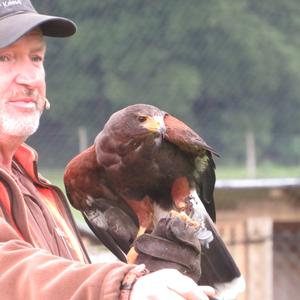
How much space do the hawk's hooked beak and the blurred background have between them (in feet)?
13.4

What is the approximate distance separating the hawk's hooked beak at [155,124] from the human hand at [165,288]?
4.41 ft

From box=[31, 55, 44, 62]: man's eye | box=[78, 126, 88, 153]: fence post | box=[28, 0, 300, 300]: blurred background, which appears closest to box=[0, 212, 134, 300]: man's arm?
box=[31, 55, 44, 62]: man's eye

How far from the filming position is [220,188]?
5129 millimetres

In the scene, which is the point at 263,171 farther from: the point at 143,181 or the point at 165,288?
the point at 165,288

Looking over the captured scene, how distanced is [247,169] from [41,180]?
7.06 metres

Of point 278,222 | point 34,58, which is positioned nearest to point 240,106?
point 278,222

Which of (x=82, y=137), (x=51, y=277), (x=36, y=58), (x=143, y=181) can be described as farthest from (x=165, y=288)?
(x=82, y=137)

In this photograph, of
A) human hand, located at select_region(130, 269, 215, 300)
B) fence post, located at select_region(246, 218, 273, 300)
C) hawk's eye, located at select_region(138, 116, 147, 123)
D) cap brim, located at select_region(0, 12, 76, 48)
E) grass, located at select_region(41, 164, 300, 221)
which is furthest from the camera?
grass, located at select_region(41, 164, 300, 221)

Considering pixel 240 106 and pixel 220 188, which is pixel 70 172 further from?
pixel 240 106

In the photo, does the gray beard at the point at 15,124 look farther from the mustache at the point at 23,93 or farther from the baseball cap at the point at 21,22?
the baseball cap at the point at 21,22

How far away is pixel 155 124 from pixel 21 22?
703mm

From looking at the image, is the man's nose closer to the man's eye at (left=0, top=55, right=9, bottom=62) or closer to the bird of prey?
the man's eye at (left=0, top=55, right=9, bottom=62)

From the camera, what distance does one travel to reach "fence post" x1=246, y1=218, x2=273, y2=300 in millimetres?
4961

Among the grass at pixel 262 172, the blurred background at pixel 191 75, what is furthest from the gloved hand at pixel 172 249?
the grass at pixel 262 172
